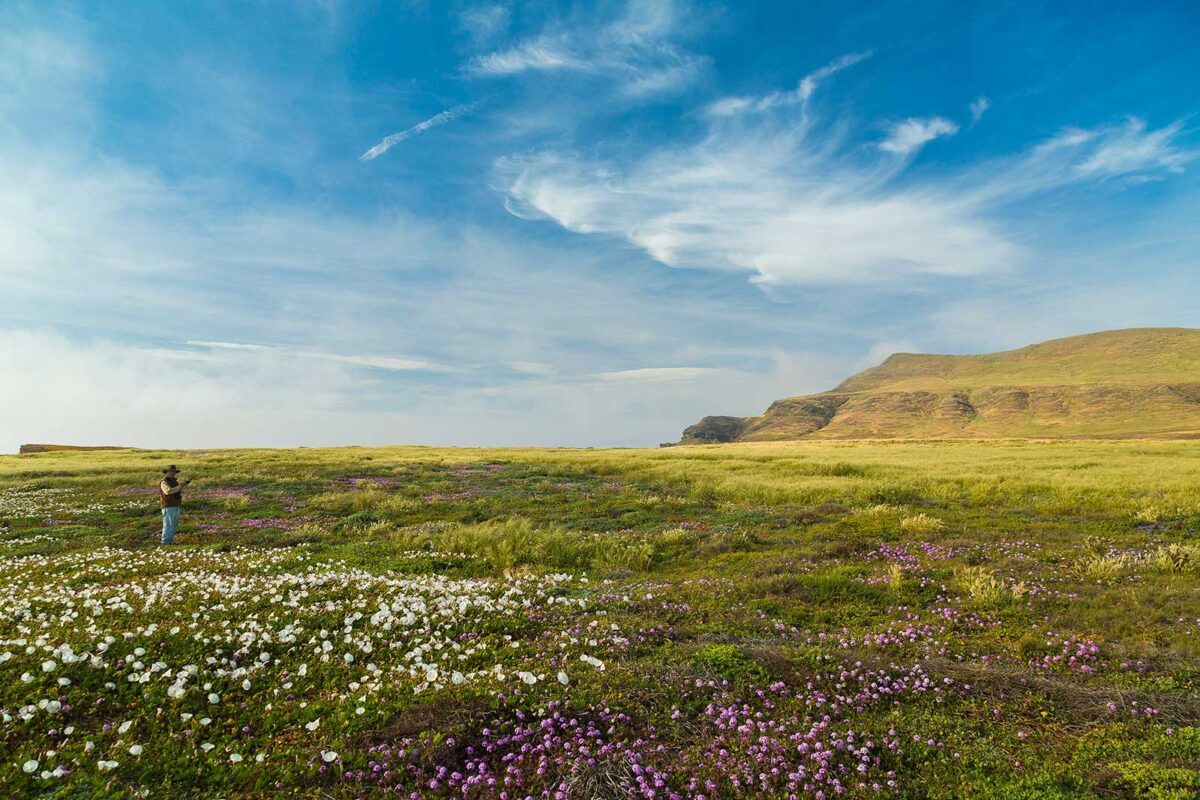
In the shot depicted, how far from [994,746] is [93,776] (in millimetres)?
9464

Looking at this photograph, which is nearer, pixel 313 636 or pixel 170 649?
pixel 170 649

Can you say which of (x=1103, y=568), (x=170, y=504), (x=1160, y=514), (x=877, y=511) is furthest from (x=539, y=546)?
(x=1160, y=514)

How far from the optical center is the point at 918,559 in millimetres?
15047

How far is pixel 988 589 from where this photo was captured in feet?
38.3

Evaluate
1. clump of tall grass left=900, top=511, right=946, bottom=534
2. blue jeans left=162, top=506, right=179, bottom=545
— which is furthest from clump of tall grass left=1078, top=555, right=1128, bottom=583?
blue jeans left=162, top=506, right=179, bottom=545

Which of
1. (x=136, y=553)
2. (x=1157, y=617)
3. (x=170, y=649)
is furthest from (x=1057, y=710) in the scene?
(x=136, y=553)

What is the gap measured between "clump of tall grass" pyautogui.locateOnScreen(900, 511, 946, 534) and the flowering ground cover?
998mm

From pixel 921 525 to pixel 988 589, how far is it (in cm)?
806

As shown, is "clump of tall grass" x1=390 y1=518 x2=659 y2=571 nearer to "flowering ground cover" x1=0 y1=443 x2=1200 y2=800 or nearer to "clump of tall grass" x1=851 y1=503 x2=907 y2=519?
"flowering ground cover" x1=0 y1=443 x2=1200 y2=800

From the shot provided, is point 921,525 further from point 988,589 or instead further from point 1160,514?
A: point 1160,514

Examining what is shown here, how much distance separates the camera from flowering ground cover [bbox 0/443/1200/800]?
5.83 m

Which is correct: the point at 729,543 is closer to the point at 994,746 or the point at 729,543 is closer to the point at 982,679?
the point at 982,679

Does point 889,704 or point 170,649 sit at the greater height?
point 170,649

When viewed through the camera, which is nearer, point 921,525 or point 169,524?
point 921,525
